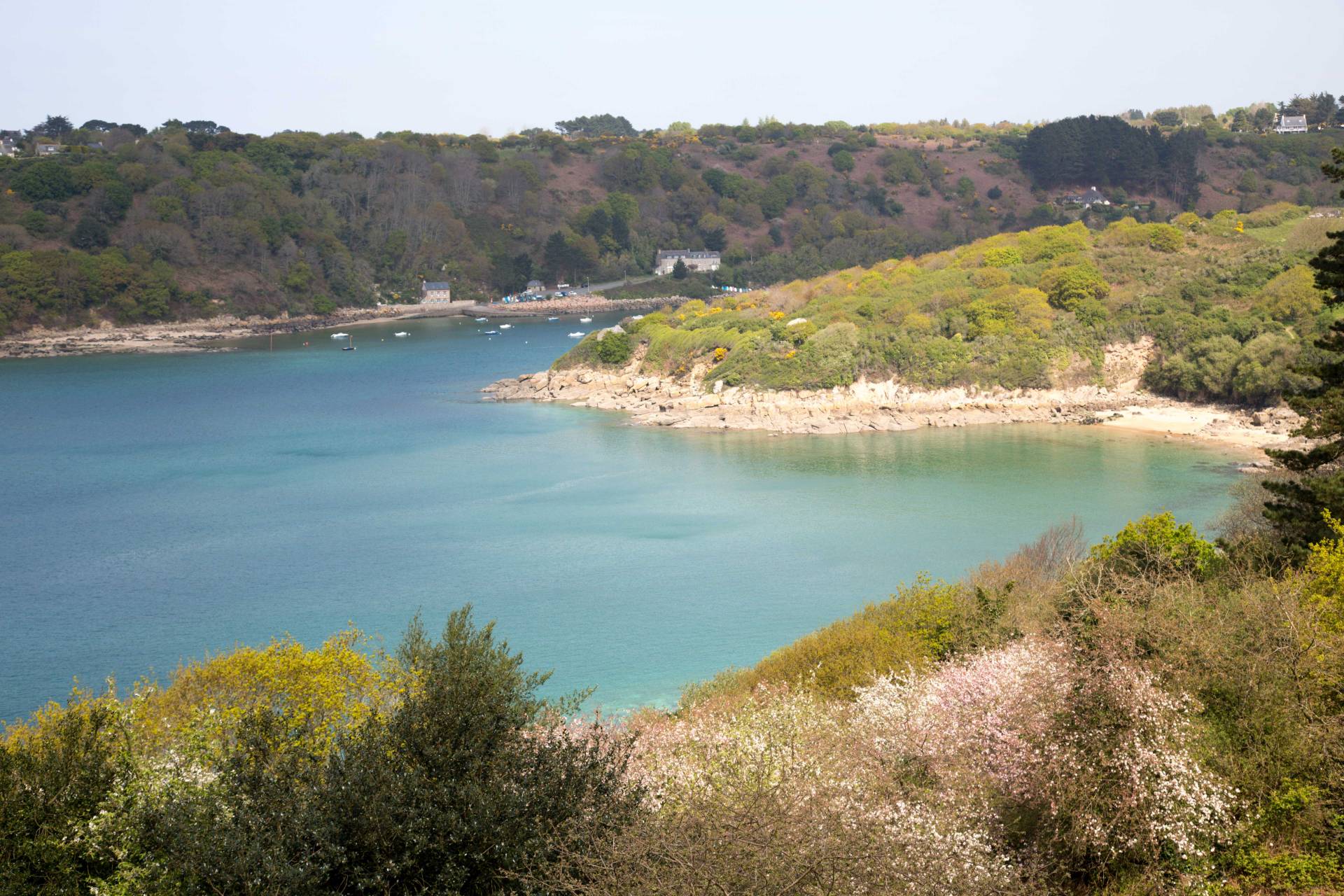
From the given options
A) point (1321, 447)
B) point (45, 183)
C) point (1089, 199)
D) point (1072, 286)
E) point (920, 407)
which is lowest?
point (920, 407)

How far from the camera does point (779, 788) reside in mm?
8938

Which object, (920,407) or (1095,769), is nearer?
(1095,769)

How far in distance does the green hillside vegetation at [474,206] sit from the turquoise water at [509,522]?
35648mm

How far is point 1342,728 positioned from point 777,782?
15.8 feet

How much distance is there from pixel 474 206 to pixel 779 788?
112 metres

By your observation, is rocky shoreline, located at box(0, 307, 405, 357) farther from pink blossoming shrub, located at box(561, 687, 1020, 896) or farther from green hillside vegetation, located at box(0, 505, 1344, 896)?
pink blossoming shrub, located at box(561, 687, 1020, 896)

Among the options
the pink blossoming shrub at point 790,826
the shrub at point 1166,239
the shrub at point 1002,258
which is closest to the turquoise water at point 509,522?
the pink blossoming shrub at point 790,826

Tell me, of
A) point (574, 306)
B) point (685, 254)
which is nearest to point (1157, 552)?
point (574, 306)

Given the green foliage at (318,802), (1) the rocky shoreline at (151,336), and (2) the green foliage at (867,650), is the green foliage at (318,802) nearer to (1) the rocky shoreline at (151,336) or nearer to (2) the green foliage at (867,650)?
(2) the green foliage at (867,650)

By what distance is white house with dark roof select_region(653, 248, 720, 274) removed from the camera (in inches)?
4353

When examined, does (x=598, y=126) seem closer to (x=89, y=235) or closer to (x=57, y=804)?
(x=89, y=235)

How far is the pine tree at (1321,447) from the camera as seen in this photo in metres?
15.6

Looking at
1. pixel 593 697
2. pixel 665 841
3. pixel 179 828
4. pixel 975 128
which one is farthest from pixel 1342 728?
pixel 975 128

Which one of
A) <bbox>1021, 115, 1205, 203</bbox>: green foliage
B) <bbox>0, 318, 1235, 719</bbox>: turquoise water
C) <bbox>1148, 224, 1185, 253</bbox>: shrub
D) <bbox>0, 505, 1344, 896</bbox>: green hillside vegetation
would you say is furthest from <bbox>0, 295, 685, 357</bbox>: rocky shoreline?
<bbox>0, 505, 1344, 896</bbox>: green hillside vegetation
